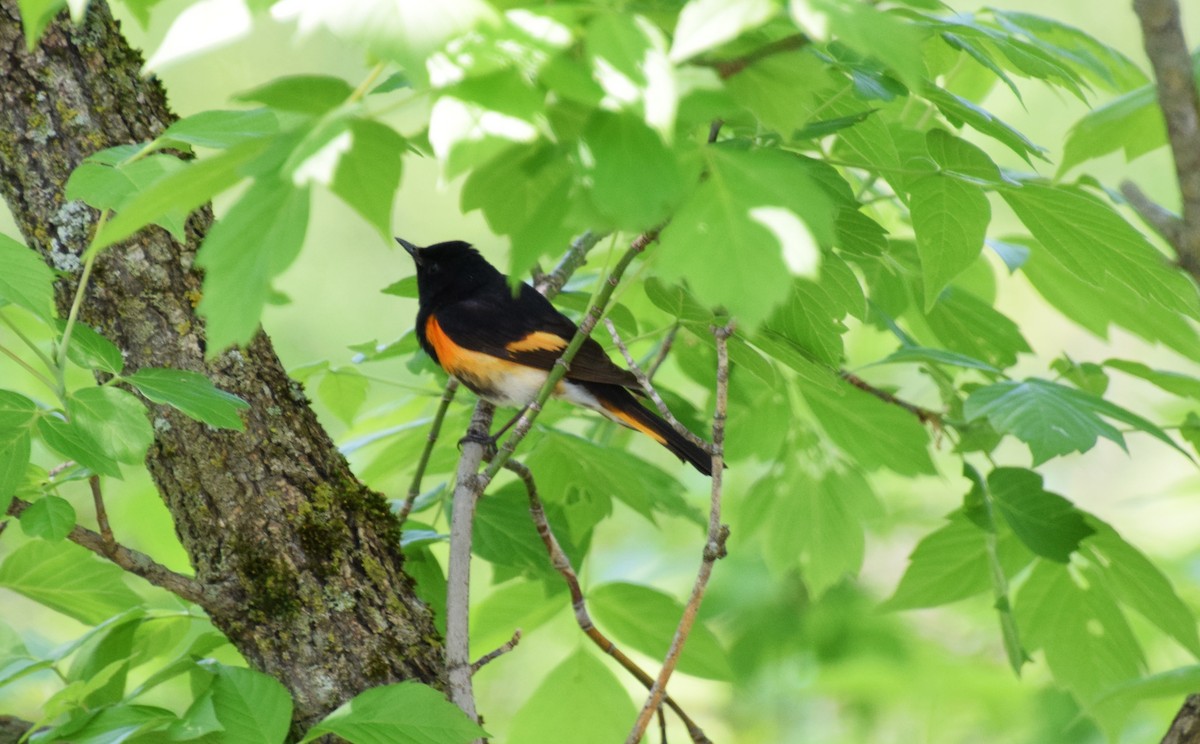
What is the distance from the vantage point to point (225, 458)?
5.34ft

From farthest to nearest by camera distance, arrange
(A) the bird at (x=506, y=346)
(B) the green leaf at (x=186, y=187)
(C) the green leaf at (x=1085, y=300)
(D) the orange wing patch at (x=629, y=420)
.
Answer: (D) the orange wing patch at (x=629, y=420) < (A) the bird at (x=506, y=346) < (C) the green leaf at (x=1085, y=300) < (B) the green leaf at (x=186, y=187)

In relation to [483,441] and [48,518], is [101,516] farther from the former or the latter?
[483,441]

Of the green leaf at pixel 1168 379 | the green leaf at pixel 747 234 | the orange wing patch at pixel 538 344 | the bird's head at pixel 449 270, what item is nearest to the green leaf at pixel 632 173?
the green leaf at pixel 747 234

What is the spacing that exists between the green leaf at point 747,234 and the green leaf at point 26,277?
0.89m

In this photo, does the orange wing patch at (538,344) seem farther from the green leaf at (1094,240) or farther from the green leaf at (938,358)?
the green leaf at (1094,240)

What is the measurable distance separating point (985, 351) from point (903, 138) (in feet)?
2.21

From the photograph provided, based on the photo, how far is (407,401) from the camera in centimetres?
259

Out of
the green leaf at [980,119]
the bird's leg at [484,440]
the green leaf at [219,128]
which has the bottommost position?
the bird's leg at [484,440]

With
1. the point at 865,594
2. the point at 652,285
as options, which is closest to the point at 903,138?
the point at 652,285

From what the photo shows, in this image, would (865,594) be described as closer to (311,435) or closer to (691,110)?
(311,435)

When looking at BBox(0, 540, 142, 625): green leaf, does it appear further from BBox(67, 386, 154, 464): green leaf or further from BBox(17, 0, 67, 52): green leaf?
BBox(17, 0, 67, 52): green leaf

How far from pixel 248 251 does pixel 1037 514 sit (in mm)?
1454

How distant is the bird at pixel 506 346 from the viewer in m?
2.53

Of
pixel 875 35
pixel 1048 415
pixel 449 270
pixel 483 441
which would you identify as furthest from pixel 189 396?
pixel 449 270
